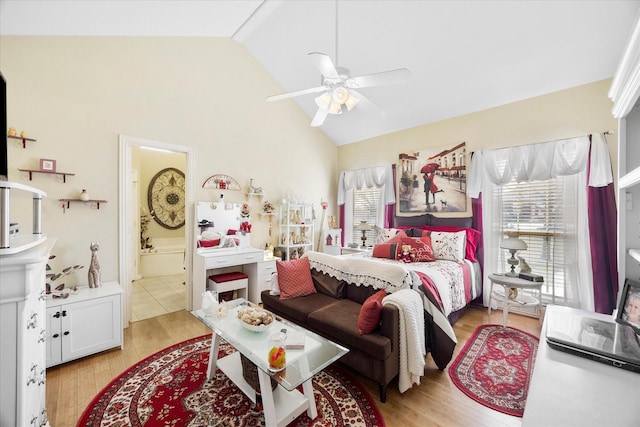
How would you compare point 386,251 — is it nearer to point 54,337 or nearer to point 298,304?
point 298,304

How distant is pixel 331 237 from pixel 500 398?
3.49m

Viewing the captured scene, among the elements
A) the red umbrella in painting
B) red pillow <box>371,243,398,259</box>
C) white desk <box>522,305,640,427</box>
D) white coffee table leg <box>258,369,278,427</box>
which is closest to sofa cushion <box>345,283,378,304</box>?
red pillow <box>371,243,398,259</box>

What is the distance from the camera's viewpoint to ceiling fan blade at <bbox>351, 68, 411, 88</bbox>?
1982 mm

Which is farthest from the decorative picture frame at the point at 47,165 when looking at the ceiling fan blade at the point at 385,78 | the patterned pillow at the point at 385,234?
the patterned pillow at the point at 385,234

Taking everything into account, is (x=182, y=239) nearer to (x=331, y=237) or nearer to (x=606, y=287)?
(x=331, y=237)

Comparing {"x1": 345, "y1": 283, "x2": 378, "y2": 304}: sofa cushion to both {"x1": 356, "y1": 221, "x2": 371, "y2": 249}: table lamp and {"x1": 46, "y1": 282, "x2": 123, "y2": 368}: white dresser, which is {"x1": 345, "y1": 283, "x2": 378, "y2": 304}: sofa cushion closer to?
{"x1": 356, "y1": 221, "x2": 371, "y2": 249}: table lamp

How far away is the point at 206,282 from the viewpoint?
3.56m

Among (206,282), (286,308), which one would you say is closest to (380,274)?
(286,308)

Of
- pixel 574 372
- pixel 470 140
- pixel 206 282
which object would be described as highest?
pixel 470 140

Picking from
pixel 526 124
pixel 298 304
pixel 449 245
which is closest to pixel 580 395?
pixel 298 304

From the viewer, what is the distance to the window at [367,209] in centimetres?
504

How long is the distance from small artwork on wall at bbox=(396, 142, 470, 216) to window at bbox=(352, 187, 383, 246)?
53 cm

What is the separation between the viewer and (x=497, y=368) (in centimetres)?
225

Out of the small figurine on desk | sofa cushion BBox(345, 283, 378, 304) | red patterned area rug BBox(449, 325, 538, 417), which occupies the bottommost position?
red patterned area rug BBox(449, 325, 538, 417)
